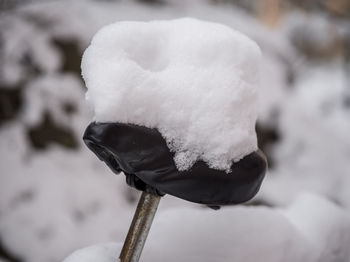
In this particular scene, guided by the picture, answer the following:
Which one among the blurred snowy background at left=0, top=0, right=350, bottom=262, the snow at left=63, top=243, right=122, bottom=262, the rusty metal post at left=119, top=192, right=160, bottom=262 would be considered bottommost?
the blurred snowy background at left=0, top=0, right=350, bottom=262

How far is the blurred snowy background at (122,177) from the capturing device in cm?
125

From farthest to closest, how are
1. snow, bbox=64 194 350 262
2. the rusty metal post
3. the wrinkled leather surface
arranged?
snow, bbox=64 194 350 262, the rusty metal post, the wrinkled leather surface

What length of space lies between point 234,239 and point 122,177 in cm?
244

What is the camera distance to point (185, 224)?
1.23 metres

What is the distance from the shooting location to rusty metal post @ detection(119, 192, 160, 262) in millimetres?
938

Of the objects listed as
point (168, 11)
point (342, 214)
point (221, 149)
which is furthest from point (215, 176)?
point (168, 11)

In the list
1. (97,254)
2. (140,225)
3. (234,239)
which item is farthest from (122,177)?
(140,225)

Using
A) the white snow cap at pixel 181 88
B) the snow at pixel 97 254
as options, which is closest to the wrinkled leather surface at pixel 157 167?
the white snow cap at pixel 181 88

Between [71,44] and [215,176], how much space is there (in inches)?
133

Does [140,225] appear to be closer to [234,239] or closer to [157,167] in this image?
[157,167]

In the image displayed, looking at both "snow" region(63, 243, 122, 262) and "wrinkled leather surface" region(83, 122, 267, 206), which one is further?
"snow" region(63, 243, 122, 262)

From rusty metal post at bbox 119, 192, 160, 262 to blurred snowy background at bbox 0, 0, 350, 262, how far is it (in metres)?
0.19

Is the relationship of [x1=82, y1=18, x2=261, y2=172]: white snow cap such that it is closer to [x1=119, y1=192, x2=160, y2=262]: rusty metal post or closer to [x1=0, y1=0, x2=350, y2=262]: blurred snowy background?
[x1=119, y1=192, x2=160, y2=262]: rusty metal post

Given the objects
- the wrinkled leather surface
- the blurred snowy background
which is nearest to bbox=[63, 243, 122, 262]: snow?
the blurred snowy background
